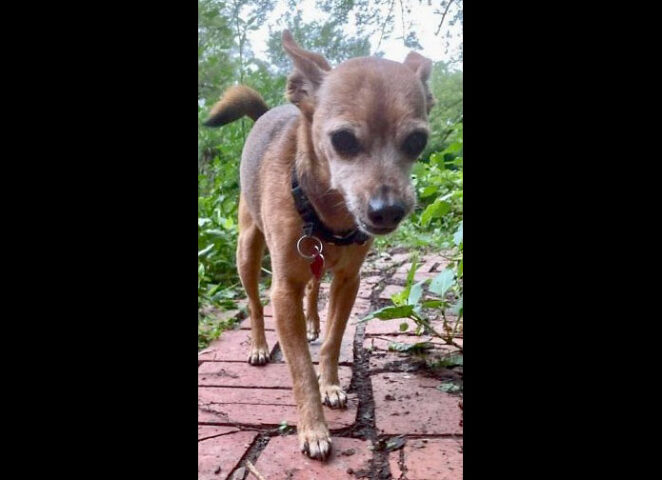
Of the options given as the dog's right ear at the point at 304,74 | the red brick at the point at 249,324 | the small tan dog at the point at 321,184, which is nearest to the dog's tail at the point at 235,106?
the small tan dog at the point at 321,184

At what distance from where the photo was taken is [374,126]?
1.48 metres

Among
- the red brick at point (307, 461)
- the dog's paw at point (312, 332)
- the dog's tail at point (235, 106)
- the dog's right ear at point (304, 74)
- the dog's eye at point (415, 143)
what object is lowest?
the red brick at point (307, 461)

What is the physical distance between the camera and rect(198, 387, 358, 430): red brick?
5.36 ft

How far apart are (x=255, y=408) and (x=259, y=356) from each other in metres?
0.50

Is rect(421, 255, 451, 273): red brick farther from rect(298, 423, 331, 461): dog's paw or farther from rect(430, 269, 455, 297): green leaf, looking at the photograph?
rect(298, 423, 331, 461): dog's paw

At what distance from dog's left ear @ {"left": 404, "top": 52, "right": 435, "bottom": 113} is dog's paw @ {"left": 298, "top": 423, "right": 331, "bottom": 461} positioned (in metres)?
1.03

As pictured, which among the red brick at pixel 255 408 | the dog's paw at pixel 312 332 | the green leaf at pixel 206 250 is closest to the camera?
the red brick at pixel 255 408

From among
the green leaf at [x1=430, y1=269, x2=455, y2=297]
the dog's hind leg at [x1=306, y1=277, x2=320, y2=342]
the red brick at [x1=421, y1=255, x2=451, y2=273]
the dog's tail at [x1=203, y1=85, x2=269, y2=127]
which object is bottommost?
the dog's hind leg at [x1=306, y1=277, x2=320, y2=342]

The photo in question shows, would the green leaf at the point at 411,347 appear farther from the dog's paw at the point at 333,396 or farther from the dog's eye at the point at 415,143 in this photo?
the dog's eye at the point at 415,143

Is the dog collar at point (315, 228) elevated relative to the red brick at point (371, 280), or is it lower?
elevated

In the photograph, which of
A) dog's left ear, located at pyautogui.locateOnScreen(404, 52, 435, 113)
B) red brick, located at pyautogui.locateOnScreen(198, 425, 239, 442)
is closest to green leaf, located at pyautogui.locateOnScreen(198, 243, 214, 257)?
red brick, located at pyautogui.locateOnScreen(198, 425, 239, 442)

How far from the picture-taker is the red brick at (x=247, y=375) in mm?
1937

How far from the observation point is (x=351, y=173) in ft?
5.02
